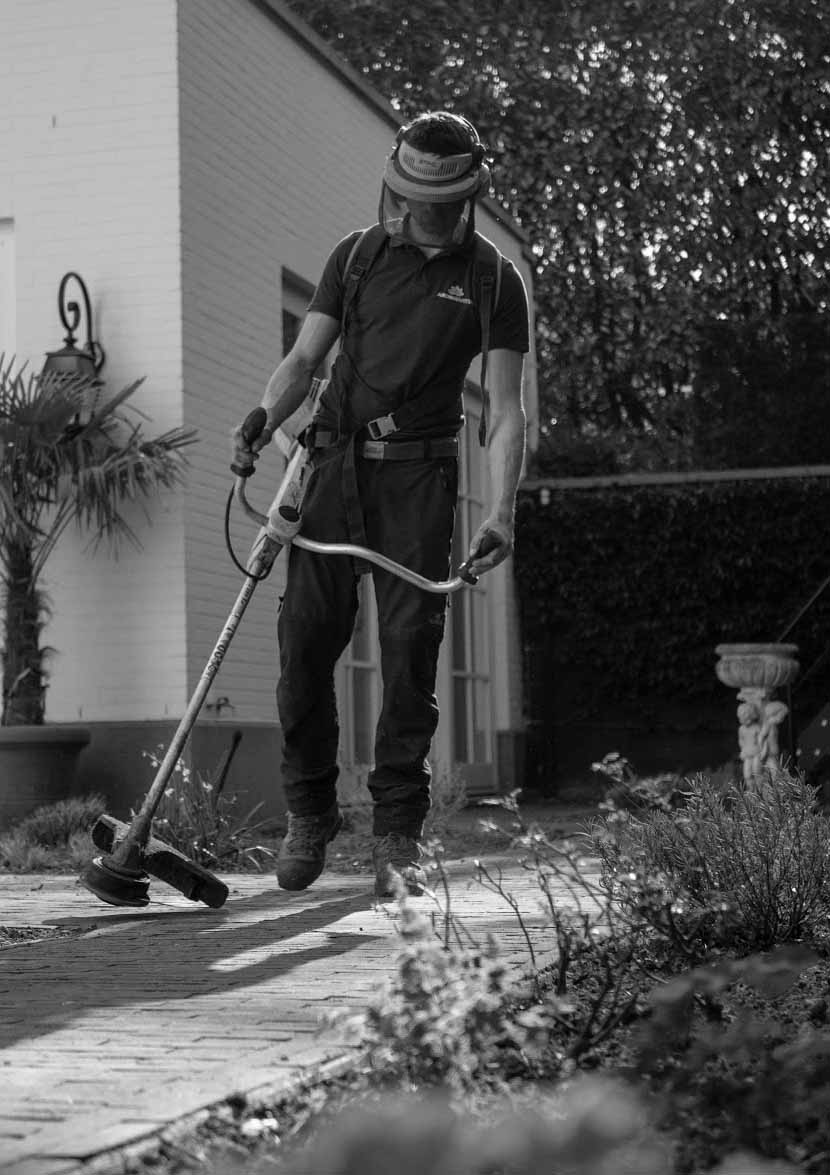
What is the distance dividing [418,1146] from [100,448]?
21.9 ft

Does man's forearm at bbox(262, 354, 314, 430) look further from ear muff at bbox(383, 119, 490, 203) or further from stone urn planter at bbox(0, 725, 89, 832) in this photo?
stone urn planter at bbox(0, 725, 89, 832)

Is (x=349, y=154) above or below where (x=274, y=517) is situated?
above

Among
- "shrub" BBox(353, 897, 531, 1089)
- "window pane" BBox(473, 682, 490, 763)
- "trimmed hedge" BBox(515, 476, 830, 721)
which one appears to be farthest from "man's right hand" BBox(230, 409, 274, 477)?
"trimmed hedge" BBox(515, 476, 830, 721)

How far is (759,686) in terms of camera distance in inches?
396

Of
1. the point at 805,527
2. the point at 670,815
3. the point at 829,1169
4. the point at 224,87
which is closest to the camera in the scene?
the point at 829,1169

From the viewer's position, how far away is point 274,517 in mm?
4805

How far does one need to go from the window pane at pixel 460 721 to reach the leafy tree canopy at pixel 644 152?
8.05 meters

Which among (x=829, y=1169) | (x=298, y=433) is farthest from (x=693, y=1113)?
(x=298, y=433)

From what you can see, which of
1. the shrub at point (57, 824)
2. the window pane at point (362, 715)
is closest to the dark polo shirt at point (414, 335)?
the shrub at point (57, 824)

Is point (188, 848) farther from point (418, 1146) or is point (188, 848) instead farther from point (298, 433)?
point (418, 1146)

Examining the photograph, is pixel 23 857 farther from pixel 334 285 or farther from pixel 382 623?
pixel 334 285

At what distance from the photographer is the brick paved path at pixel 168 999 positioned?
2.35 metres

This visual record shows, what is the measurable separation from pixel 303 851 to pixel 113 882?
0.58 metres

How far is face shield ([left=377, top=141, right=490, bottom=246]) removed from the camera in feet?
15.3
